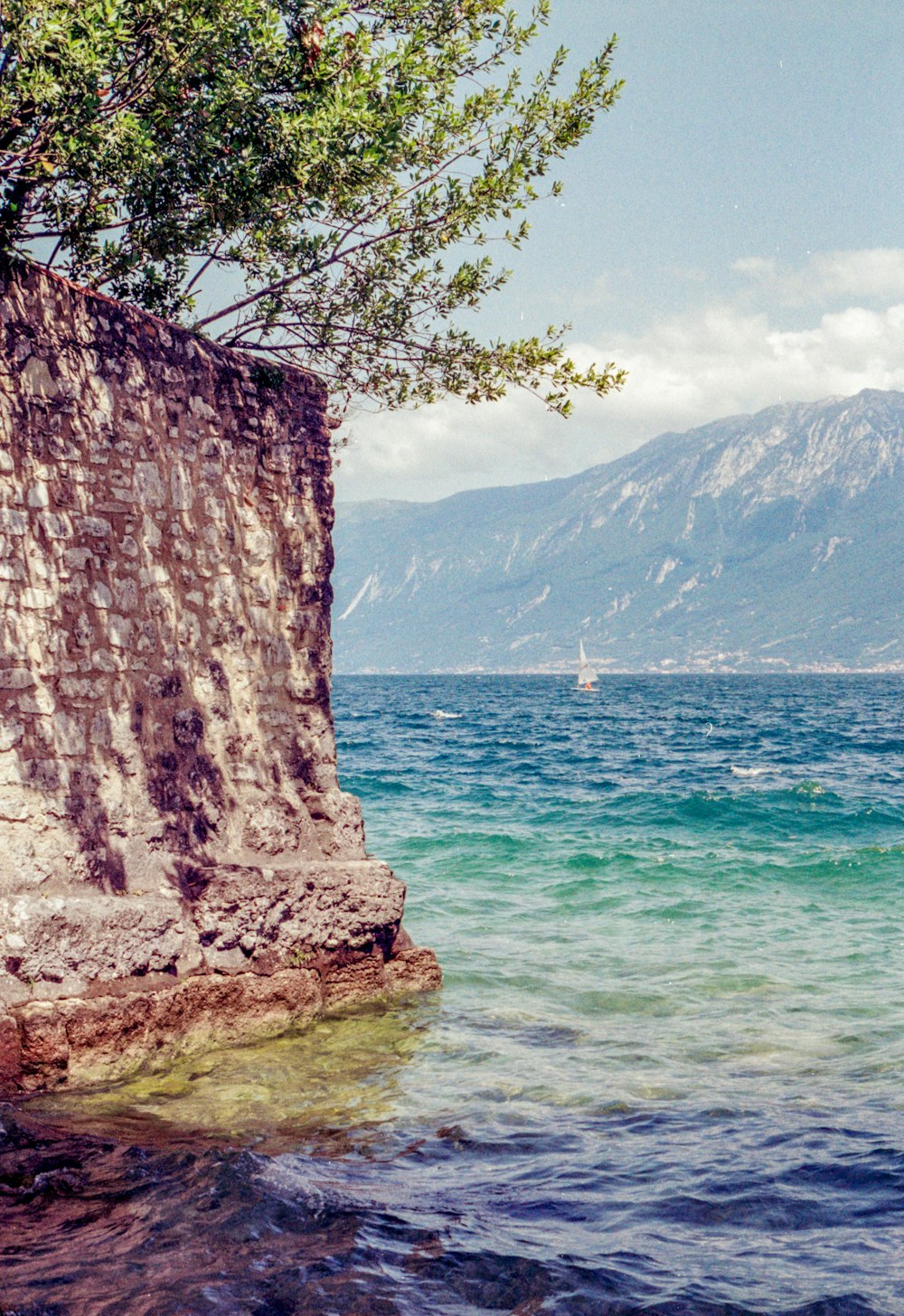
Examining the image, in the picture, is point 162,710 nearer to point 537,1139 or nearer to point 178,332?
point 178,332

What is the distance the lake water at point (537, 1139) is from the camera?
4.29m

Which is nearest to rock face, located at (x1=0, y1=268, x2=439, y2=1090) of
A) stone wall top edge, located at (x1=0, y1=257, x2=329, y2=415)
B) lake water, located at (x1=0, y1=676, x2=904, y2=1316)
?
stone wall top edge, located at (x1=0, y1=257, x2=329, y2=415)

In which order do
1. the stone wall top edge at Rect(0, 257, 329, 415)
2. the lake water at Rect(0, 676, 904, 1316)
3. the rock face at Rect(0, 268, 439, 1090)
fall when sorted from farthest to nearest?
the stone wall top edge at Rect(0, 257, 329, 415), the rock face at Rect(0, 268, 439, 1090), the lake water at Rect(0, 676, 904, 1316)

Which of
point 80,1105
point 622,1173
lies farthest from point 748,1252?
point 80,1105

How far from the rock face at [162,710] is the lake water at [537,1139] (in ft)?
1.67

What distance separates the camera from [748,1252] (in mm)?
4719

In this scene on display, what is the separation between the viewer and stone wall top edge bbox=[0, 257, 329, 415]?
22.1 feet

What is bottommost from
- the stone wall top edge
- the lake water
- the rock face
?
the lake water

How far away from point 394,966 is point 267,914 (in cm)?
150

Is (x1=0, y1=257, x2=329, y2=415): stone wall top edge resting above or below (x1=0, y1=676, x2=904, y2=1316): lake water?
above

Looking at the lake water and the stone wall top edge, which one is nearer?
the lake water

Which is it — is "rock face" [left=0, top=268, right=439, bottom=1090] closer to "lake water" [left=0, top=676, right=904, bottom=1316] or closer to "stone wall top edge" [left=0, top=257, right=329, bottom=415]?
"stone wall top edge" [left=0, top=257, right=329, bottom=415]

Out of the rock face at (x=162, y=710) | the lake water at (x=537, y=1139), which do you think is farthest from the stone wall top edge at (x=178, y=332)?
the lake water at (x=537, y=1139)

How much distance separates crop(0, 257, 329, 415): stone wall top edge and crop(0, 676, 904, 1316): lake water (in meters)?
4.82
